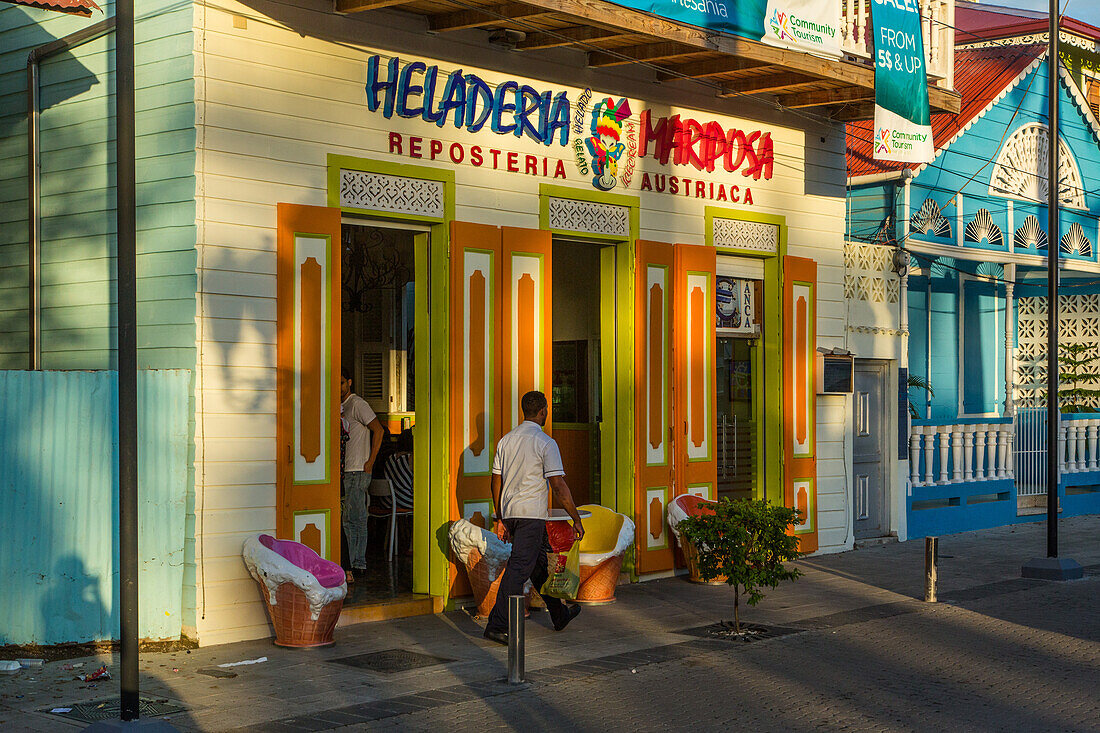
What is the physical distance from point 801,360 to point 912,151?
2669 millimetres

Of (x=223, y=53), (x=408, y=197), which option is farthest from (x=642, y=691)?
(x=223, y=53)

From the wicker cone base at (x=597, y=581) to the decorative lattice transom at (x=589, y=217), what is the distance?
3.22m

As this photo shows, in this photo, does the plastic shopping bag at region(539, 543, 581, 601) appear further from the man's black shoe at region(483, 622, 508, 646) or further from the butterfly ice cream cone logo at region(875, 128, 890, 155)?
the butterfly ice cream cone logo at region(875, 128, 890, 155)

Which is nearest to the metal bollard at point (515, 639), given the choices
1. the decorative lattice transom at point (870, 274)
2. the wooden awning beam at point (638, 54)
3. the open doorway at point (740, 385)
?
the wooden awning beam at point (638, 54)

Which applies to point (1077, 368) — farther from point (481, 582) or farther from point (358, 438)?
point (481, 582)

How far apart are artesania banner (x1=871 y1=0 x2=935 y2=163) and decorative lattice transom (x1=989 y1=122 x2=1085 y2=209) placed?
6.41 m

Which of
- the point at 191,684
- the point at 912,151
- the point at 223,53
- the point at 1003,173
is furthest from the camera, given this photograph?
the point at 1003,173

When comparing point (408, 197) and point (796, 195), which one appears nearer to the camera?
point (408, 197)

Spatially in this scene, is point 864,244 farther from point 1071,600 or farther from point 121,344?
point 121,344

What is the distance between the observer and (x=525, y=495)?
375 inches

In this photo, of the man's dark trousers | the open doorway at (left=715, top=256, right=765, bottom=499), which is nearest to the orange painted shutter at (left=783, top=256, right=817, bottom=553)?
the open doorway at (left=715, top=256, right=765, bottom=499)

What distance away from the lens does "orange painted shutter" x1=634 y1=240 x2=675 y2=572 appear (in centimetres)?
1280

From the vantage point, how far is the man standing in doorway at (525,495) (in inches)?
374

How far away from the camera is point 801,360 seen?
14656 millimetres
